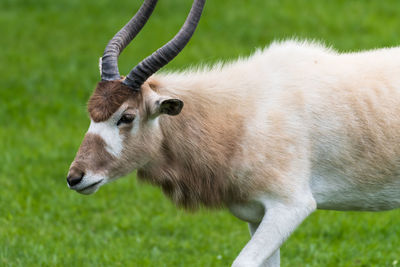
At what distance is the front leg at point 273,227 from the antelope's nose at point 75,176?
1.32 metres

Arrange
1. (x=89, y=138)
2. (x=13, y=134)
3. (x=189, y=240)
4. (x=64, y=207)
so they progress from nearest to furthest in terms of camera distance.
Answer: (x=89, y=138), (x=189, y=240), (x=64, y=207), (x=13, y=134)

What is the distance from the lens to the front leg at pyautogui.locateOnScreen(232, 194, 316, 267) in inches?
229

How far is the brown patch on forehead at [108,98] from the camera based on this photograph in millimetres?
5855

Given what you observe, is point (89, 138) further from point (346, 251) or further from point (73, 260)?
point (346, 251)

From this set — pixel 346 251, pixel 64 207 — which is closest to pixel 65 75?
pixel 64 207

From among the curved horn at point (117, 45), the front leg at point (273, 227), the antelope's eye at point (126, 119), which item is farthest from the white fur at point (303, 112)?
the antelope's eye at point (126, 119)

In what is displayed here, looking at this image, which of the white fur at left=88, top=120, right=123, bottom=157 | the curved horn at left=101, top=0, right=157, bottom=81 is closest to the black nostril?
the white fur at left=88, top=120, right=123, bottom=157

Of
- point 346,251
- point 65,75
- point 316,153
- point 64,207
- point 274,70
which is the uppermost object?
point 274,70

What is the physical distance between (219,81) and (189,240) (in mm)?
2719

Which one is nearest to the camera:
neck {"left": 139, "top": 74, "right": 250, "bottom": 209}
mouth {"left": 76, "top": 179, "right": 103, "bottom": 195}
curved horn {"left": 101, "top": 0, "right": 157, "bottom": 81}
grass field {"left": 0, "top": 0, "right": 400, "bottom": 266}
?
mouth {"left": 76, "top": 179, "right": 103, "bottom": 195}

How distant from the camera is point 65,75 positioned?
14711 mm

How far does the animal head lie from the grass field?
984 mm

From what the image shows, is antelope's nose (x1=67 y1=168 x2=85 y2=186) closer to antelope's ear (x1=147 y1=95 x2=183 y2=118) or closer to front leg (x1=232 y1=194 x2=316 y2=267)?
antelope's ear (x1=147 y1=95 x2=183 y2=118)

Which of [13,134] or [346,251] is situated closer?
[346,251]
